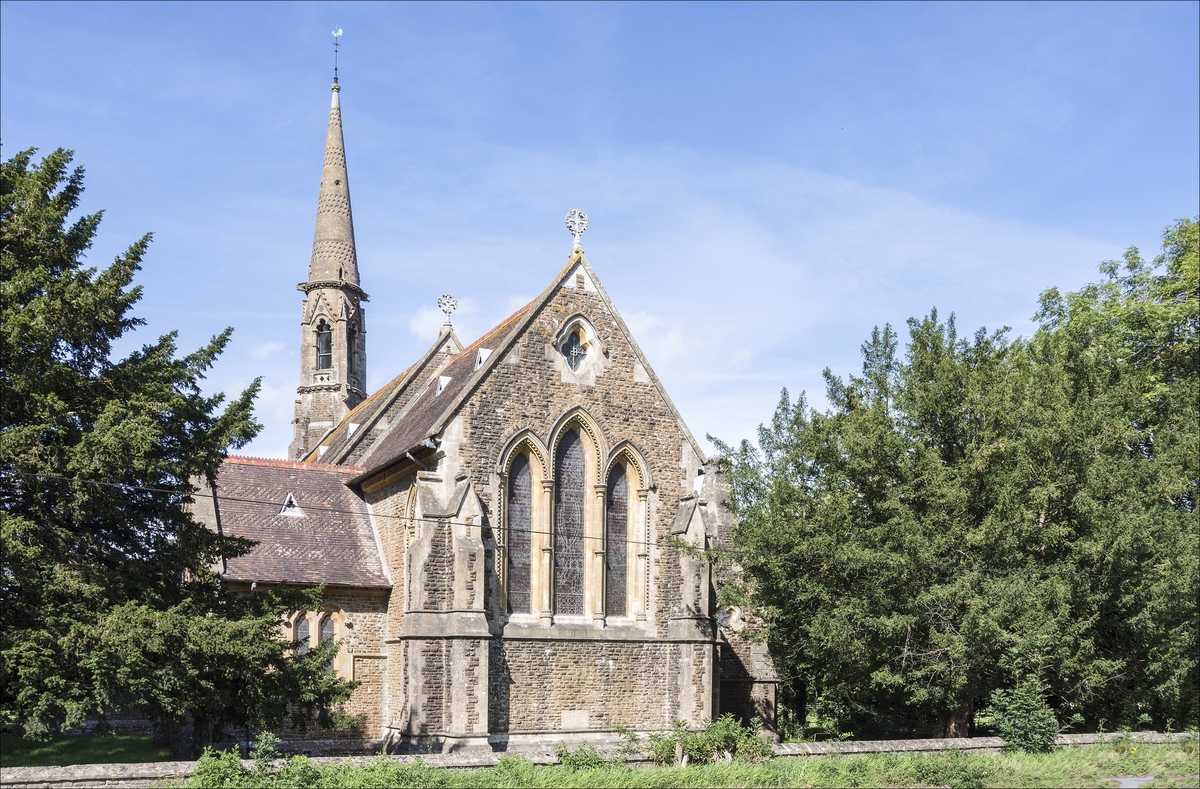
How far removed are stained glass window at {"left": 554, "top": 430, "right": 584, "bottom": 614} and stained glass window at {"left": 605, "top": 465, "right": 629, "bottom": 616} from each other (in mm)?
677

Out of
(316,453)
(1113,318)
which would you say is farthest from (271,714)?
(1113,318)

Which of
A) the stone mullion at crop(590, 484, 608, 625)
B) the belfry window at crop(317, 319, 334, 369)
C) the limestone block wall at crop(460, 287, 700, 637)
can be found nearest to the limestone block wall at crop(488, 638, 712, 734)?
the stone mullion at crop(590, 484, 608, 625)

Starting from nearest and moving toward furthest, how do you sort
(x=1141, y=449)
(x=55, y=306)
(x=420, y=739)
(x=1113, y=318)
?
(x=55, y=306)
(x=420, y=739)
(x=1141, y=449)
(x=1113, y=318)

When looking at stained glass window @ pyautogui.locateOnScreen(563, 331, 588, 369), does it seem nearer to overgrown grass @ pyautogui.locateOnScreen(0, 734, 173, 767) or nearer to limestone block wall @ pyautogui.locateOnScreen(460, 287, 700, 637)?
limestone block wall @ pyautogui.locateOnScreen(460, 287, 700, 637)

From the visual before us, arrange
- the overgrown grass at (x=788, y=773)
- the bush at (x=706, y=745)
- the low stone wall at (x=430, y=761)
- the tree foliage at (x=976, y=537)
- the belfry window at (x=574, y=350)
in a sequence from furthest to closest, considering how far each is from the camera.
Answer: the belfry window at (x=574, y=350) < the tree foliage at (x=976, y=537) < the bush at (x=706, y=745) < the overgrown grass at (x=788, y=773) < the low stone wall at (x=430, y=761)

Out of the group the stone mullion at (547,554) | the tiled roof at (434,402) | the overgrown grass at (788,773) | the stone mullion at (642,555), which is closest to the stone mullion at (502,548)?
the stone mullion at (547,554)

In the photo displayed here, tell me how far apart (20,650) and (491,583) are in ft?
32.3

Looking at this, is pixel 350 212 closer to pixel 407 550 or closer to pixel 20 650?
pixel 407 550

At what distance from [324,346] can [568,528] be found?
20.5 m

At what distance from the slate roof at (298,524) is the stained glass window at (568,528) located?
3833 mm

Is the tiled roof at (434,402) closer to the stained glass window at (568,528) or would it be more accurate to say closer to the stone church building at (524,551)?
the stone church building at (524,551)

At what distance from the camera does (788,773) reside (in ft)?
56.4

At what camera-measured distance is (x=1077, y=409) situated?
24.4 meters

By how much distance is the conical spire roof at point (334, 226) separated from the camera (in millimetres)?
41781
